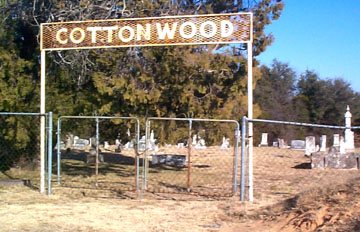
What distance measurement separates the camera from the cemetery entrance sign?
33.9 feet

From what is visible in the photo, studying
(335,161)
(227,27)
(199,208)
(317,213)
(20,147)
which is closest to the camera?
(317,213)

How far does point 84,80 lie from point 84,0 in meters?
2.51

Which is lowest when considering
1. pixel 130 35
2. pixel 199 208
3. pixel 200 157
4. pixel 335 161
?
pixel 199 208

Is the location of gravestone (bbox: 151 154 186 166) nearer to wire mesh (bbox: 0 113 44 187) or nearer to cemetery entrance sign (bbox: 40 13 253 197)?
wire mesh (bbox: 0 113 44 187)

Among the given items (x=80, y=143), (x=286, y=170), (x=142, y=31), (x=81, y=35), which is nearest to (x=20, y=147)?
(x=80, y=143)

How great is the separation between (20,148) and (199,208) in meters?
7.20

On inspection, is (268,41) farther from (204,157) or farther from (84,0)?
(84,0)

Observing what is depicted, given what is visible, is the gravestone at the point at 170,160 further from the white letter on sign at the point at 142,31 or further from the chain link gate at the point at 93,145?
the white letter on sign at the point at 142,31

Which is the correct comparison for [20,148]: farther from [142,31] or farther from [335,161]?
[335,161]

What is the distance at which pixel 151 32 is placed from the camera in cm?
1077

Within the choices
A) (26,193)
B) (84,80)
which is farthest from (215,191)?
(84,80)

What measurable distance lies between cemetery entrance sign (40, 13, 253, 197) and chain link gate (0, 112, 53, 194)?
2.73 m

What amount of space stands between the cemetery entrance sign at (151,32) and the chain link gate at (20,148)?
2.73m

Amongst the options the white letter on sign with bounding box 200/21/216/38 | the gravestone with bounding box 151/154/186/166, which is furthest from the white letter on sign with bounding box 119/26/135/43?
the gravestone with bounding box 151/154/186/166
